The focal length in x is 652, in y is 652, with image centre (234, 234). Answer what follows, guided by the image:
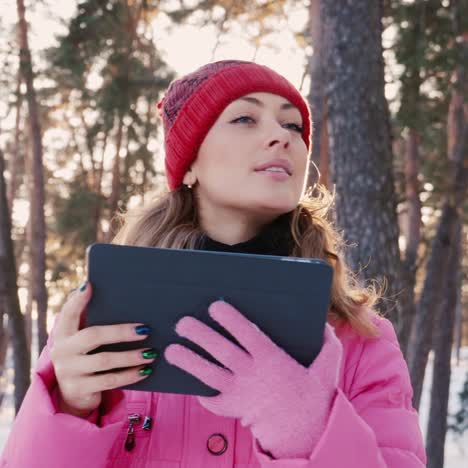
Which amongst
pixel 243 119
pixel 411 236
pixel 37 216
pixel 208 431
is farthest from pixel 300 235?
pixel 37 216

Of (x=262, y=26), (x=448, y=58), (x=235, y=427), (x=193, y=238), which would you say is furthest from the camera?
(x=262, y=26)

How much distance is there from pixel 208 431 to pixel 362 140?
304cm

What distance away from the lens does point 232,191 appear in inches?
74.2

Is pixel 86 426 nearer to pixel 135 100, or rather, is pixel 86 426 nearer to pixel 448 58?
pixel 448 58

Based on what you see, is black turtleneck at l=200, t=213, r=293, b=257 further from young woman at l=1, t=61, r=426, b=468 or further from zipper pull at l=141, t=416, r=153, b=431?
zipper pull at l=141, t=416, r=153, b=431

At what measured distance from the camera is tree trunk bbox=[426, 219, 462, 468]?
8.97m

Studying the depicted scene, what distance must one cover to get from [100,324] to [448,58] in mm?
6131

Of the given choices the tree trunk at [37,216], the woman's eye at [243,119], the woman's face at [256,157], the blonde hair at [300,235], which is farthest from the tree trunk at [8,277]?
the woman's eye at [243,119]

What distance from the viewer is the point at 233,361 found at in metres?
1.39

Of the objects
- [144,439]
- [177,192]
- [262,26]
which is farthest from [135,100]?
[144,439]

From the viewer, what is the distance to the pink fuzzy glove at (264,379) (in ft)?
4.53

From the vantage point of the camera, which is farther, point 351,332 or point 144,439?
point 351,332

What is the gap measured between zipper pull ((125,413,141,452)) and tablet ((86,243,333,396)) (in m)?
0.31

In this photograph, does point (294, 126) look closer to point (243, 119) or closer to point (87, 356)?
point (243, 119)
